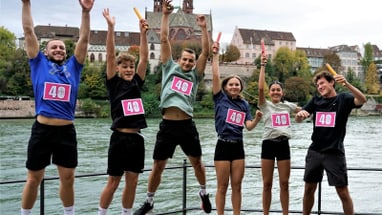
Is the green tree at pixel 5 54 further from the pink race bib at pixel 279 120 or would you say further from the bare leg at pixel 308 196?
the bare leg at pixel 308 196

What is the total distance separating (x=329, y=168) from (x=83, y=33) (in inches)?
110

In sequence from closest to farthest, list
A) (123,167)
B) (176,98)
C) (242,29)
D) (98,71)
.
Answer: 1. (123,167)
2. (176,98)
3. (98,71)
4. (242,29)

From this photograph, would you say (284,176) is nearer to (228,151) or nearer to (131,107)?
(228,151)

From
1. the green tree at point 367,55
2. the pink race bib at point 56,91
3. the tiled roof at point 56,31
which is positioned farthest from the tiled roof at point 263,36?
the pink race bib at point 56,91

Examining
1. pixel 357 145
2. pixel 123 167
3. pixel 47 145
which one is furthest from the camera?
pixel 357 145

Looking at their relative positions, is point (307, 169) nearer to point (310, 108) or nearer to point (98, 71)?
point (310, 108)

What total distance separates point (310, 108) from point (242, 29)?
369ft

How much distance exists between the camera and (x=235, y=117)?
17.2 feet

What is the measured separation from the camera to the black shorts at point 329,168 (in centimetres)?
502

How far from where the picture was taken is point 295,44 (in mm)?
120438

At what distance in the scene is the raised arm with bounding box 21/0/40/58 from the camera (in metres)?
4.39

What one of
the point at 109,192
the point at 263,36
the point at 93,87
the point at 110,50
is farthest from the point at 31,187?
the point at 263,36

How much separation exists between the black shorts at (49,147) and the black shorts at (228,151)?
1.55 meters

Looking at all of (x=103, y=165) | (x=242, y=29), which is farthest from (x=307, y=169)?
(x=242, y=29)
